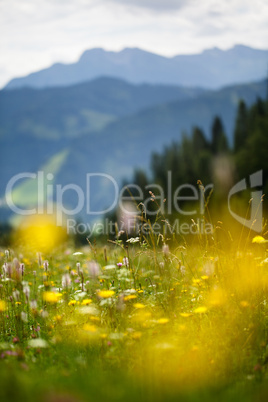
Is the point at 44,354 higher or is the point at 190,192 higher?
the point at 44,354

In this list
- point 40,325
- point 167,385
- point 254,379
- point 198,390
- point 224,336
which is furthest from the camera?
point 40,325

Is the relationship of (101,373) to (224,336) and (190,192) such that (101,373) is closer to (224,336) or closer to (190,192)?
(224,336)

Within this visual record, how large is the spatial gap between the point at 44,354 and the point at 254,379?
185 centimetres

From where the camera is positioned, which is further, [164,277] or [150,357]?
[164,277]

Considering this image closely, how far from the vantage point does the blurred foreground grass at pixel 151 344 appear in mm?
2482

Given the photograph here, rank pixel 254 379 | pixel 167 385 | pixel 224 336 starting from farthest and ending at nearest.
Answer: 1. pixel 224 336
2. pixel 254 379
3. pixel 167 385

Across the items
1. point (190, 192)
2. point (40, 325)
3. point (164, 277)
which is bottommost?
point (190, 192)

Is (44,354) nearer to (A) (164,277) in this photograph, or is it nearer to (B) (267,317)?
(A) (164,277)

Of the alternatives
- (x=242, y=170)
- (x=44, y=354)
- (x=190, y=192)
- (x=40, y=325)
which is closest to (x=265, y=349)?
(x=44, y=354)

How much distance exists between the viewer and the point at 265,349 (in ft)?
11.3

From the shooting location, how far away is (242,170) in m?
52.1

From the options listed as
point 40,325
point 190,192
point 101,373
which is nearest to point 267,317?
point 101,373

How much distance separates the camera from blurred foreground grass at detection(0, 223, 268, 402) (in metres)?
2.48

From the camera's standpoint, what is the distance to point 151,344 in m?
3.44
